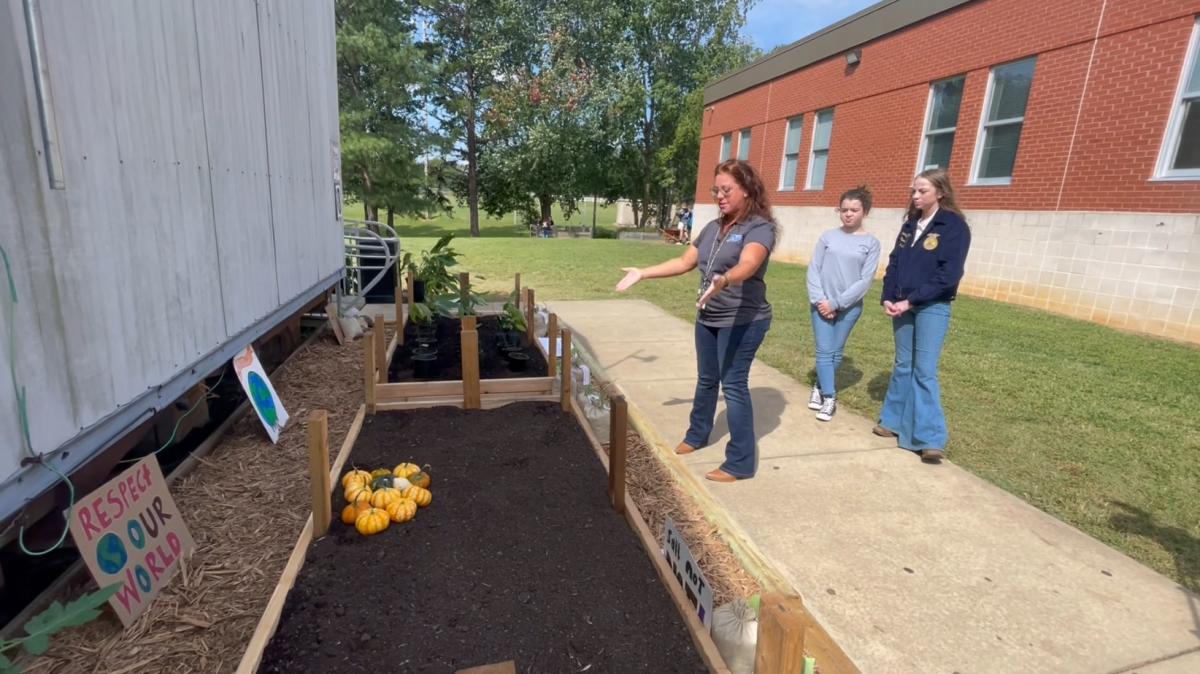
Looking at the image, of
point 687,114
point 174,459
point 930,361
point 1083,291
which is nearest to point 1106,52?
point 1083,291

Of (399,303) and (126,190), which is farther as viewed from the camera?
(399,303)

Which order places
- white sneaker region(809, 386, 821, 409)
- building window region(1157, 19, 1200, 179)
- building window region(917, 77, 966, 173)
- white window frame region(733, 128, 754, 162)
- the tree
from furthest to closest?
the tree < white window frame region(733, 128, 754, 162) < building window region(917, 77, 966, 173) < building window region(1157, 19, 1200, 179) < white sneaker region(809, 386, 821, 409)

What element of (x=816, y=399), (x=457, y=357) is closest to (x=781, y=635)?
(x=816, y=399)

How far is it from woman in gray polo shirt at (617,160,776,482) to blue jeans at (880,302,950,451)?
44.8 inches

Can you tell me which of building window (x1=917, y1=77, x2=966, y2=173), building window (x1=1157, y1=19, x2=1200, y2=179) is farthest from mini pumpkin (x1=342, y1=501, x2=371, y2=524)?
building window (x1=917, y1=77, x2=966, y2=173)

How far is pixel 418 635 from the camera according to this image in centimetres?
194

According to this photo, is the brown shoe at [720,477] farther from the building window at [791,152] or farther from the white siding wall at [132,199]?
the building window at [791,152]

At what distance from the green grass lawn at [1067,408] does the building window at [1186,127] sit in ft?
6.75

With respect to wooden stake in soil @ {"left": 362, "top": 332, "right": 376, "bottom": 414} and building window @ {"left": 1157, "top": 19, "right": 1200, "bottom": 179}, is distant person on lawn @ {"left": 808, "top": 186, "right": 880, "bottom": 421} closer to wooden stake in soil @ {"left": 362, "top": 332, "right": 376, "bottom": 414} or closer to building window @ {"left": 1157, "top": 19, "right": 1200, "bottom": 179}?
wooden stake in soil @ {"left": 362, "top": 332, "right": 376, "bottom": 414}

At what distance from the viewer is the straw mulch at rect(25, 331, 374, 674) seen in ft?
6.26

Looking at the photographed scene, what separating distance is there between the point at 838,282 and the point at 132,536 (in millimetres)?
4116

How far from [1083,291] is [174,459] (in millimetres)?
10233

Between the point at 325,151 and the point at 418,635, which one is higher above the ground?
the point at 325,151

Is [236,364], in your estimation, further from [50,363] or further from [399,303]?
[399,303]
